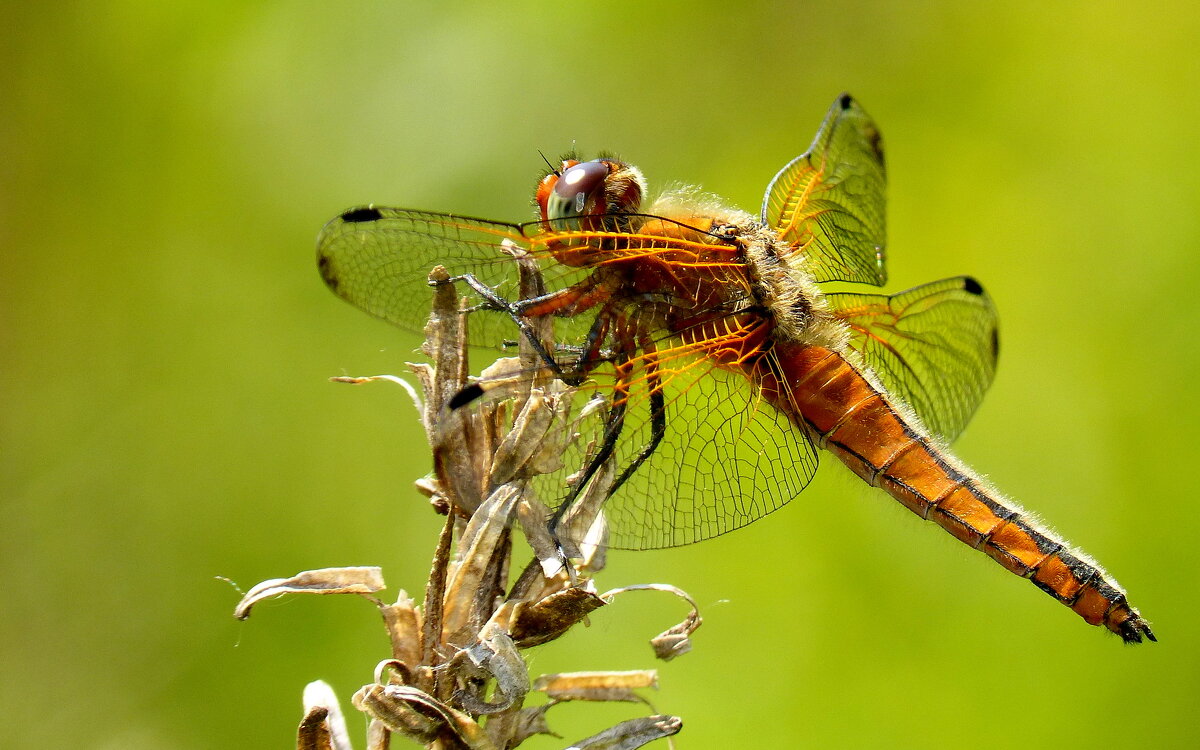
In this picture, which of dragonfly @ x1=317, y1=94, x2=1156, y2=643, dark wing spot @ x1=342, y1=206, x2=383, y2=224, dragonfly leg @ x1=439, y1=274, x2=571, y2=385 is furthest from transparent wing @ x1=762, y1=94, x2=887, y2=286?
dark wing spot @ x1=342, y1=206, x2=383, y2=224

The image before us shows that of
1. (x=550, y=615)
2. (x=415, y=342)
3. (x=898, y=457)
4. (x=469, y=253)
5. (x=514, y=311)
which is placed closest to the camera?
(x=550, y=615)

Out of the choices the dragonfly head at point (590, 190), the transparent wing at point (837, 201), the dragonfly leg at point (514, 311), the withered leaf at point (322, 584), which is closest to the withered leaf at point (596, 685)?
the withered leaf at point (322, 584)

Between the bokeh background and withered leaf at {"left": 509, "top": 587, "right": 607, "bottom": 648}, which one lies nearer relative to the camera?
withered leaf at {"left": 509, "top": 587, "right": 607, "bottom": 648}

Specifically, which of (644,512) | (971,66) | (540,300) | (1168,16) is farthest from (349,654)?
(1168,16)

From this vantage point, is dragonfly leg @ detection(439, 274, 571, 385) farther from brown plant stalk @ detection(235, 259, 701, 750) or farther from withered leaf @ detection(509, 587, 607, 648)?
withered leaf @ detection(509, 587, 607, 648)

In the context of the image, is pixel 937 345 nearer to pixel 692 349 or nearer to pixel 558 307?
pixel 692 349

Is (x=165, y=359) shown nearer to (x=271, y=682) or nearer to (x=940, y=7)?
(x=271, y=682)

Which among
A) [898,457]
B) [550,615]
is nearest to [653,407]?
[898,457]

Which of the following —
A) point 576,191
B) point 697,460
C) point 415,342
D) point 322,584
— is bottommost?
point 322,584
